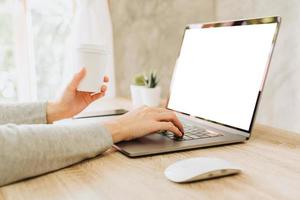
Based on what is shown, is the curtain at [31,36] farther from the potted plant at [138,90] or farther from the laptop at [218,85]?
the laptop at [218,85]

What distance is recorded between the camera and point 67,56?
1.73 m

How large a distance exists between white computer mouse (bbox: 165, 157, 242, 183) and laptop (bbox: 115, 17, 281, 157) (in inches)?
5.7

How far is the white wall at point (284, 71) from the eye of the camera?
61.3 inches

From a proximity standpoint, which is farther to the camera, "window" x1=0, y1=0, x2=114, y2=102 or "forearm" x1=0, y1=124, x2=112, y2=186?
"window" x1=0, y1=0, x2=114, y2=102

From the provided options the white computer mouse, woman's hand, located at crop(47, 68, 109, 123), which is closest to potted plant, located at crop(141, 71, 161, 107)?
woman's hand, located at crop(47, 68, 109, 123)

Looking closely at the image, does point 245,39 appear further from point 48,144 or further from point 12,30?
point 12,30

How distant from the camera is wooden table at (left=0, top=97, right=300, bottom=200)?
58 cm

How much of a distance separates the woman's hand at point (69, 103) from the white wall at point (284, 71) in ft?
2.89

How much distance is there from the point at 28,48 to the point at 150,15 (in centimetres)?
61

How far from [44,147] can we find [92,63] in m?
0.28

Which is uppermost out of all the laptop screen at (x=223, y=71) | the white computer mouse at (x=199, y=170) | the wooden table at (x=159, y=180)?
the laptop screen at (x=223, y=71)

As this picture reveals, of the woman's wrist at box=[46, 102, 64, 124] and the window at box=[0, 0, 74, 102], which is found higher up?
the window at box=[0, 0, 74, 102]

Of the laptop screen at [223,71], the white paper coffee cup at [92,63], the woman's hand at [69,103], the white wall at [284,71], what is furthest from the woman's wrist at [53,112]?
the white wall at [284,71]

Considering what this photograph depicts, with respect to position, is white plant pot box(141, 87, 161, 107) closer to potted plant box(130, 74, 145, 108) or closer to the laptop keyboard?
potted plant box(130, 74, 145, 108)
